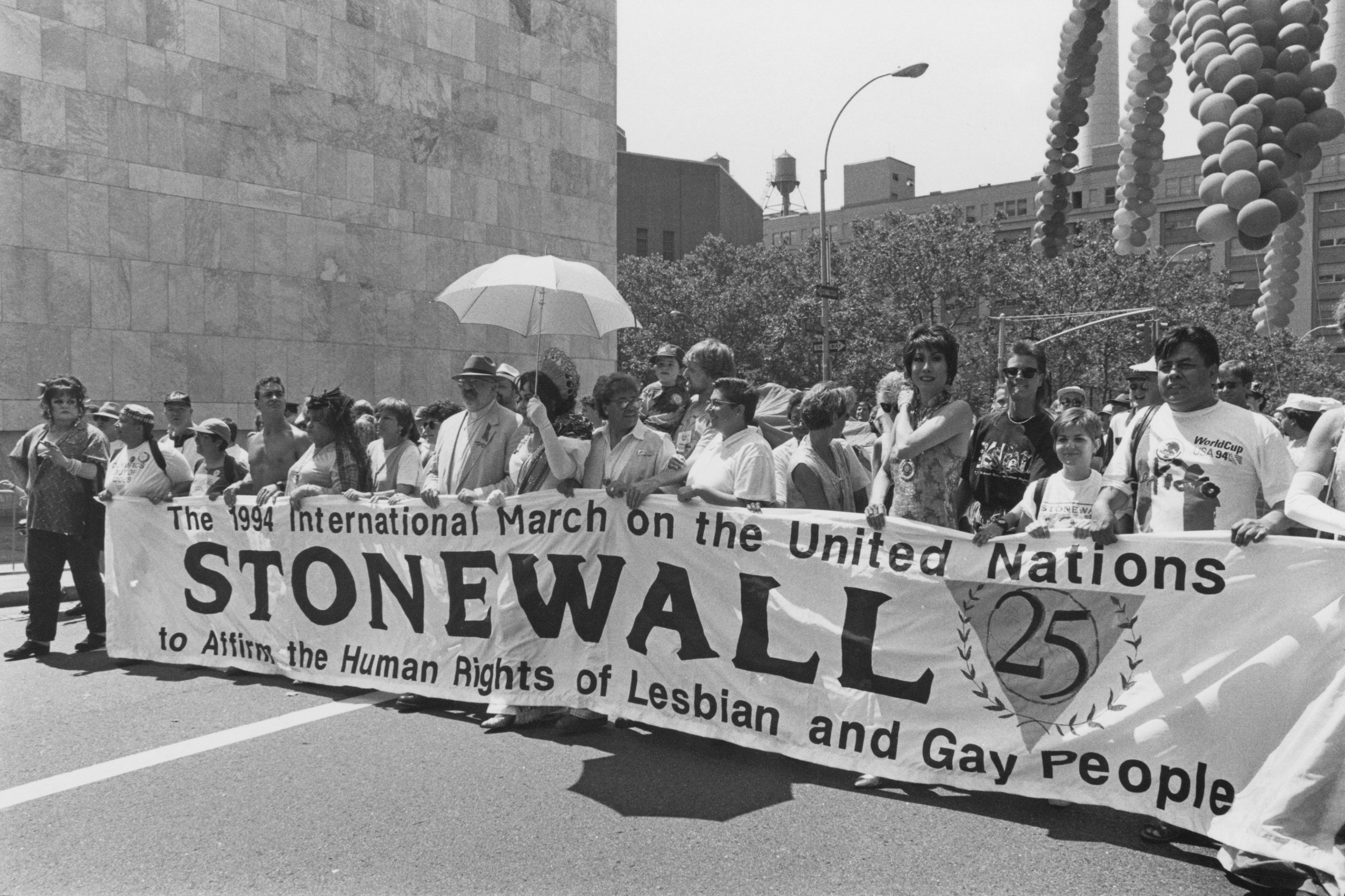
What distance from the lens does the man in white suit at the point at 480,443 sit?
6.26m

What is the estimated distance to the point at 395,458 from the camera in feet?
22.7

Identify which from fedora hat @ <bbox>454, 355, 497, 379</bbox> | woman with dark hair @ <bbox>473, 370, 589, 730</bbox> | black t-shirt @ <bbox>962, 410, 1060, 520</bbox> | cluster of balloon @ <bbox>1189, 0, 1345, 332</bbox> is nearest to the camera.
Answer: cluster of balloon @ <bbox>1189, 0, 1345, 332</bbox>

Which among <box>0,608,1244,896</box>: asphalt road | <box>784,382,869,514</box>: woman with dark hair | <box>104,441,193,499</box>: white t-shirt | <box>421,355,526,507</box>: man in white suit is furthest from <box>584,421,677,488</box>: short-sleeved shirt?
<box>104,441,193,499</box>: white t-shirt

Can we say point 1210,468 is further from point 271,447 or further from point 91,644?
point 91,644

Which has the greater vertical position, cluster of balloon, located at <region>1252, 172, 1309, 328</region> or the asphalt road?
cluster of balloon, located at <region>1252, 172, 1309, 328</region>

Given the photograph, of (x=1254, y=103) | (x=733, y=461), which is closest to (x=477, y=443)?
(x=733, y=461)

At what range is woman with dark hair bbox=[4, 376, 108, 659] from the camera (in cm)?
763

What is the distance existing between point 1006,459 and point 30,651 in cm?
645

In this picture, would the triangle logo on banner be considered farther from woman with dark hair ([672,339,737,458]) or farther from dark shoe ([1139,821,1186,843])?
woman with dark hair ([672,339,737,458])

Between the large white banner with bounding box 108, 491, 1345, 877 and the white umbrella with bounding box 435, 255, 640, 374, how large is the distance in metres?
1.34

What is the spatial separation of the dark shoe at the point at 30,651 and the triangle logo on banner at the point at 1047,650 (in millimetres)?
6227

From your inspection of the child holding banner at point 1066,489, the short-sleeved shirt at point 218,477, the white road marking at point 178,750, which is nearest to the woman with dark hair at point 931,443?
the child holding banner at point 1066,489

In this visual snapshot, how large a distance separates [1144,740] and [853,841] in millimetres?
1145

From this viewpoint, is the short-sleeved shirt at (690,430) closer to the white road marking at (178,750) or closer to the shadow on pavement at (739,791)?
the shadow on pavement at (739,791)
